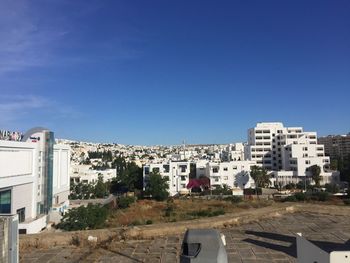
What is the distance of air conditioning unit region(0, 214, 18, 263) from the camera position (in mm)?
3301

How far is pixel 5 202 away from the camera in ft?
86.2

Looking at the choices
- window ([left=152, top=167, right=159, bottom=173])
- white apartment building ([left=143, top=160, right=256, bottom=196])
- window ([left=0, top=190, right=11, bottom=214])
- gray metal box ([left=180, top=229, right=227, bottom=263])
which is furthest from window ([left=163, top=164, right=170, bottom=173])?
gray metal box ([left=180, top=229, right=227, bottom=263])

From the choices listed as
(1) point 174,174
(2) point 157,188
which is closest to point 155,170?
(1) point 174,174

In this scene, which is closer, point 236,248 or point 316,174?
point 236,248

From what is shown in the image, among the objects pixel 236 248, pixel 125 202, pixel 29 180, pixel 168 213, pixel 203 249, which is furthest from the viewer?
pixel 125 202

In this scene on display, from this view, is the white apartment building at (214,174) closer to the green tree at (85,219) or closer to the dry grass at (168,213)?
the dry grass at (168,213)

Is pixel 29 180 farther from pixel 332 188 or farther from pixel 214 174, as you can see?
pixel 332 188

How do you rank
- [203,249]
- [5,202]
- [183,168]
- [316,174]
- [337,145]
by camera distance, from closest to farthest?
1. [203,249]
2. [5,202]
3. [316,174]
4. [183,168]
5. [337,145]

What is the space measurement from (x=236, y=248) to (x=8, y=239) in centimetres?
411

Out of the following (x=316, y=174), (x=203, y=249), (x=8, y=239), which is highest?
(x=203, y=249)

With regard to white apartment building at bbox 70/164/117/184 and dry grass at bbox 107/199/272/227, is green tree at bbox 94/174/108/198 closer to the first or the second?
white apartment building at bbox 70/164/117/184

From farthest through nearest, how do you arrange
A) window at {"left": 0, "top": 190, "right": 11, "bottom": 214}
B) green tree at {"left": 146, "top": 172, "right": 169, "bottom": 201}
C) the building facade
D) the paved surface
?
the building facade → green tree at {"left": 146, "top": 172, "right": 169, "bottom": 201} → window at {"left": 0, "top": 190, "right": 11, "bottom": 214} → the paved surface

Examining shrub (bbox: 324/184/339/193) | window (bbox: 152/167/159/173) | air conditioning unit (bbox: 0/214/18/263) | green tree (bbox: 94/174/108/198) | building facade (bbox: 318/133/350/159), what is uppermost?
building facade (bbox: 318/133/350/159)

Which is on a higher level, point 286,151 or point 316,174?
point 286,151
